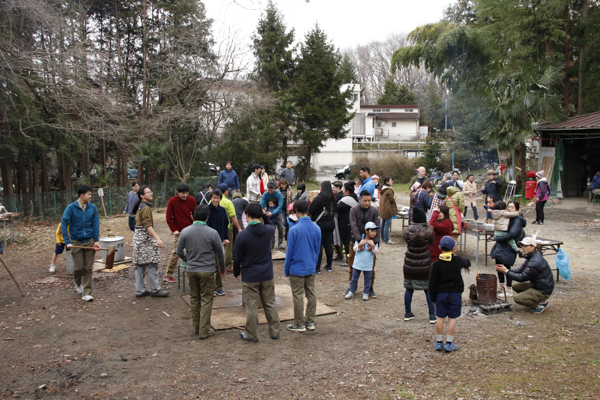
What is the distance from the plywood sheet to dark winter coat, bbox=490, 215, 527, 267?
298 centimetres

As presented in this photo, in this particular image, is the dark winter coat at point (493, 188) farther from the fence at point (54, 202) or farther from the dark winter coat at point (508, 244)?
the fence at point (54, 202)

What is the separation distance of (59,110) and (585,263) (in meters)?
17.9

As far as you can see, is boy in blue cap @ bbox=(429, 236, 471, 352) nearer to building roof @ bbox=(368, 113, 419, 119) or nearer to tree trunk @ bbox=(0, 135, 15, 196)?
tree trunk @ bbox=(0, 135, 15, 196)

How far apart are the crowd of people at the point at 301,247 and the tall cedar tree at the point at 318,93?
67.0ft

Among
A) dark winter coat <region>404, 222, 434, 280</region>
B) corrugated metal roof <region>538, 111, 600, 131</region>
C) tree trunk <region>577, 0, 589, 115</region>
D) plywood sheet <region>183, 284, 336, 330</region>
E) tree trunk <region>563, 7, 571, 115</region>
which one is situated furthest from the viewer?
tree trunk <region>563, 7, 571, 115</region>

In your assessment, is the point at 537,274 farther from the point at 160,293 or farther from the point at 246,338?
the point at 160,293

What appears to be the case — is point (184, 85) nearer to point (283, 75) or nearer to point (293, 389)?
point (283, 75)

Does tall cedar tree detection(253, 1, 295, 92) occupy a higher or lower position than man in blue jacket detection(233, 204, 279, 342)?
higher

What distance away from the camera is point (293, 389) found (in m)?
4.19

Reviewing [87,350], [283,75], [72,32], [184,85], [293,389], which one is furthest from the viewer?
[283,75]

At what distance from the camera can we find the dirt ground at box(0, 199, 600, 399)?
13.7 ft

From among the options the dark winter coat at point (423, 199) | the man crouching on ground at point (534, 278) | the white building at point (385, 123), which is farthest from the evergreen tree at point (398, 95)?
the man crouching on ground at point (534, 278)

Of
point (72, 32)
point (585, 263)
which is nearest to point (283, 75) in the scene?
point (72, 32)

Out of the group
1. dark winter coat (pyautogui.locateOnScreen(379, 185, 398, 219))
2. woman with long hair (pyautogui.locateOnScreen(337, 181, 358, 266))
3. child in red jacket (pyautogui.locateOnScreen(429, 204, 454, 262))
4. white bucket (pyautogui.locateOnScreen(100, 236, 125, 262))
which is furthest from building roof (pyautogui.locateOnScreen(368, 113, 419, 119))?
child in red jacket (pyautogui.locateOnScreen(429, 204, 454, 262))
